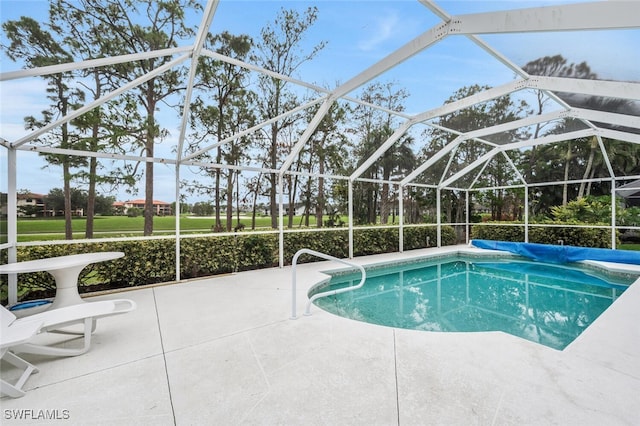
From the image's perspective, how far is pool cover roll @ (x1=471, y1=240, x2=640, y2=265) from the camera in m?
7.82

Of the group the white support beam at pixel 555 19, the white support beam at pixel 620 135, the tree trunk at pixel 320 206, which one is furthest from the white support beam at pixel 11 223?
the white support beam at pixel 620 135

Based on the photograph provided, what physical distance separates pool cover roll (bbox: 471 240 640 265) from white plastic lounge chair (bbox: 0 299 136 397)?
11.5 m

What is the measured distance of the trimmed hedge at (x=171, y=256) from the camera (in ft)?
16.4

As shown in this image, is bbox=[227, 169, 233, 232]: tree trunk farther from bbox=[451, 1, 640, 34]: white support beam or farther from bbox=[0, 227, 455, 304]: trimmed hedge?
bbox=[451, 1, 640, 34]: white support beam

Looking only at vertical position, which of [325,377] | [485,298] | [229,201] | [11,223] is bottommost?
[485,298]

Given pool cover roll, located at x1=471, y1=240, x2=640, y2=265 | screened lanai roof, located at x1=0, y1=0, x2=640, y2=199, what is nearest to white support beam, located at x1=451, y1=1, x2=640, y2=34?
screened lanai roof, located at x1=0, y1=0, x2=640, y2=199

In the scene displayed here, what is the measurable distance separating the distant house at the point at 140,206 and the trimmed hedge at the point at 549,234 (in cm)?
1194

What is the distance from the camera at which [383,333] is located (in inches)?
130

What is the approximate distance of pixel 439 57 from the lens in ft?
16.0

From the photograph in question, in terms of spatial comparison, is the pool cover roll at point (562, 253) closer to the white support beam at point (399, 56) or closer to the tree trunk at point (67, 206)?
the white support beam at point (399, 56)

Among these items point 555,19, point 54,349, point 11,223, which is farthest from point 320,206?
point 54,349

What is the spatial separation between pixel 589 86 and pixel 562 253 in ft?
21.9

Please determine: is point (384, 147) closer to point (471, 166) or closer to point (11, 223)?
point (471, 166)

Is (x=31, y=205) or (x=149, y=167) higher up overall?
(x=149, y=167)
